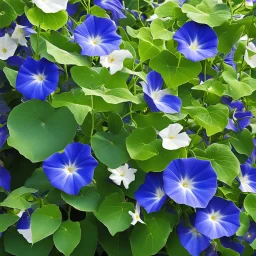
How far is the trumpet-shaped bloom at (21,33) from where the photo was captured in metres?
1.41

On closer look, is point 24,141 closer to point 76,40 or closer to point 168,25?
point 76,40

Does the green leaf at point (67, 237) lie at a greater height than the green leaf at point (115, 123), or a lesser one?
lesser

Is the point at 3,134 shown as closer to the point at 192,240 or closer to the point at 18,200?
the point at 18,200

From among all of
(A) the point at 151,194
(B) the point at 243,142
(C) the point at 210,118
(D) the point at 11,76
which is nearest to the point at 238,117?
(B) the point at 243,142

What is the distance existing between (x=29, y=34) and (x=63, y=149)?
0.35 meters

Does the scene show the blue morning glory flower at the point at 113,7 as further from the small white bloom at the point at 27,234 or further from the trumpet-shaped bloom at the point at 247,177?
the small white bloom at the point at 27,234

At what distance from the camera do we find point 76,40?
1.34 metres

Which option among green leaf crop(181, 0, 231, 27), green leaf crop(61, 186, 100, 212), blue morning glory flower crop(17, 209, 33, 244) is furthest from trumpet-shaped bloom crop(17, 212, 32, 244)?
green leaf crop(181, 0, 231, 27)

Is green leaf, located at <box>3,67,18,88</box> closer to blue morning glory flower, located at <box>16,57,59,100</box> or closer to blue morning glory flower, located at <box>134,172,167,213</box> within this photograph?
blue morning glory flower, located at <box>16,57,59,100</box>

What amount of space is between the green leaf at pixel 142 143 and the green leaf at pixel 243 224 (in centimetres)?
29

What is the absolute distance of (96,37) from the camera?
1.38 meters

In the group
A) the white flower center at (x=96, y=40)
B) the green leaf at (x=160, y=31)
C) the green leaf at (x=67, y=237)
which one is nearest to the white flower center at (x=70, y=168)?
the green leaf at (x=67, y=237)

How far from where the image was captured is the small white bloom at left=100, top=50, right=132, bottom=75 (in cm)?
133

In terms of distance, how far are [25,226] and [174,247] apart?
360 mm
